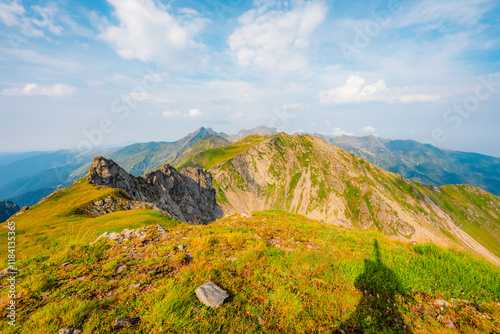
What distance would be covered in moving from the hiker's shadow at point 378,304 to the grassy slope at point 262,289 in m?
0.03

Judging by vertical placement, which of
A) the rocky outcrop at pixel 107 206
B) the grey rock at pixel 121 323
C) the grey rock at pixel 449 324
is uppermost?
the grey rock at pixel 121 323

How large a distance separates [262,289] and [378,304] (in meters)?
3.62

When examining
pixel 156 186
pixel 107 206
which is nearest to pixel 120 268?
pixel 107 206

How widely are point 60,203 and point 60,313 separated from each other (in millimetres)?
75817

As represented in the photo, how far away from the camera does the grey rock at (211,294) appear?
18.5 ft

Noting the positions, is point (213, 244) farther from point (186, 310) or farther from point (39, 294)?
point (39, 294)

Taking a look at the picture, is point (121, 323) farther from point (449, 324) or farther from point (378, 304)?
point (449, 324)

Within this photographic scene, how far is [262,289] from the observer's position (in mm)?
6648

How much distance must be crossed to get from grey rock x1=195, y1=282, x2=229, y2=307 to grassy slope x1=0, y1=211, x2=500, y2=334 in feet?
0.60

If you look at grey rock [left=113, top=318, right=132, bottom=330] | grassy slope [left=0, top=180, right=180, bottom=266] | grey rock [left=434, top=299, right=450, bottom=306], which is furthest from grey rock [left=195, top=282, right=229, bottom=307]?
grassy slope [left=0, top=180, right=180, bottom=266]

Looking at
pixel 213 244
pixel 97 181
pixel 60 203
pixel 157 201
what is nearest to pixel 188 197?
pixel 157 201

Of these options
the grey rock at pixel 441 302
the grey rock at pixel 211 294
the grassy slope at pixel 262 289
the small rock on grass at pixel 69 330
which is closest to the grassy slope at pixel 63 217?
the grassy slope at pixel 262 289

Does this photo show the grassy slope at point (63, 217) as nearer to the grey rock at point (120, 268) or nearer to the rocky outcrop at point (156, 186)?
the grey rock at point (120, 268)

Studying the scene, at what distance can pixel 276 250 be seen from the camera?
Result: 9.61m
